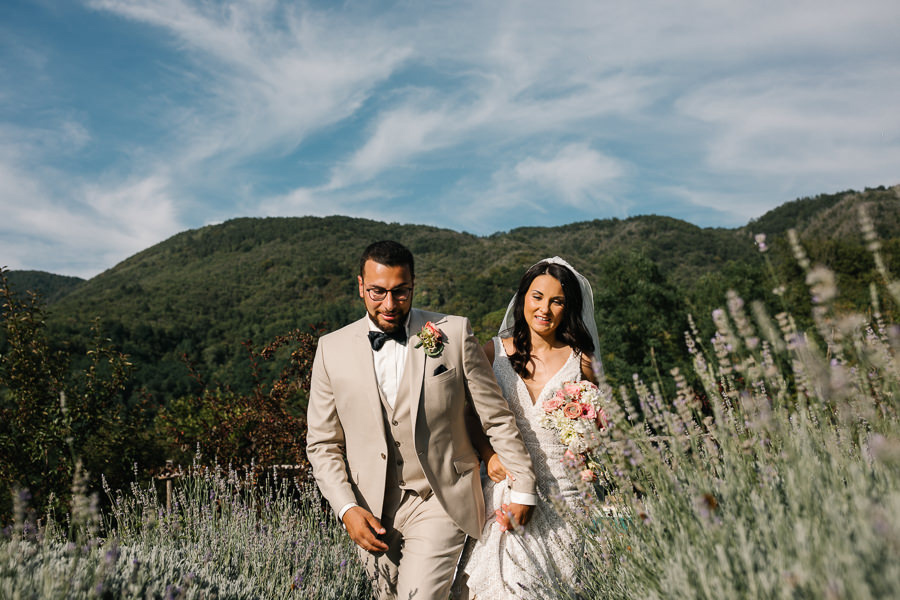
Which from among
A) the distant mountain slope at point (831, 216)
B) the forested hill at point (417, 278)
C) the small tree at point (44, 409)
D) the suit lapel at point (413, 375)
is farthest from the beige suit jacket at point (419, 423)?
the distant mountain slope at point (831, 216)

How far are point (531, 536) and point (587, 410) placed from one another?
0.81 m

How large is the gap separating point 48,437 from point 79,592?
3823 mm

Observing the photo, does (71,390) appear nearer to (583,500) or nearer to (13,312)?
(13,312)

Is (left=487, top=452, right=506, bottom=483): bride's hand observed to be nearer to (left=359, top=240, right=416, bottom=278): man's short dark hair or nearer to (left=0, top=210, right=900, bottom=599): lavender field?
(left=0, top=210, right=900, bottom=599): lavender field

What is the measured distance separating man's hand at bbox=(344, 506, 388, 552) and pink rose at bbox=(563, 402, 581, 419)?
1.30 metres

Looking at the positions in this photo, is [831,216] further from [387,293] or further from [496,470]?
[387,293]

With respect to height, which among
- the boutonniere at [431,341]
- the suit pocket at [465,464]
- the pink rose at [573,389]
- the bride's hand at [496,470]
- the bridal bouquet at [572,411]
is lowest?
the bride's hand at [496,470]

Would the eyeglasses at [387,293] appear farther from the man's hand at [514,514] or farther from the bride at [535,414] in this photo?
the man's hand at [514,514]

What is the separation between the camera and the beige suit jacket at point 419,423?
3131 mm

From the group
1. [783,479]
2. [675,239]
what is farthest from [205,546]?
[675,239]

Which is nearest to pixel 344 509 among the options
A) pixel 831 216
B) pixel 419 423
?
pixel 419 423

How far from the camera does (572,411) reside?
11.7 ft

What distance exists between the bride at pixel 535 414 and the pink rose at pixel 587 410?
241 millimetres

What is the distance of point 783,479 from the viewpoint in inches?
77.8
